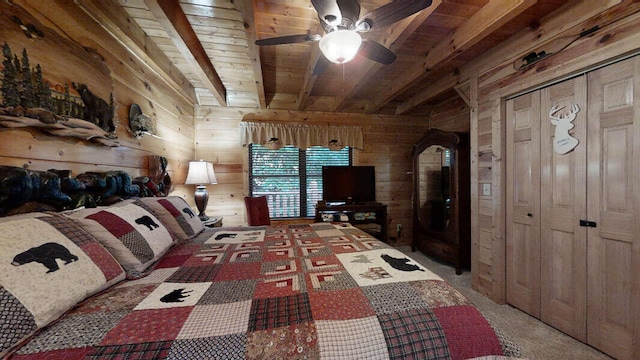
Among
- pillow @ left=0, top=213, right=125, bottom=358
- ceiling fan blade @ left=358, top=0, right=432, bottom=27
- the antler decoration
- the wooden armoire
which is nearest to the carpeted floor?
the wooden armoire

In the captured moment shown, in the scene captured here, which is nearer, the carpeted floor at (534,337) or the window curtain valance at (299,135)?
the carpeted floor at (534,337)

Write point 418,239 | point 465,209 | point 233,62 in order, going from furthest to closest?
point 418,239
point 465,209
point 233,62

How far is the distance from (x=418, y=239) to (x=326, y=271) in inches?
118

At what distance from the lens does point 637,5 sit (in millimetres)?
1349

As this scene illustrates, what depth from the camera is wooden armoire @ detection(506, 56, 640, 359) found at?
146 cm

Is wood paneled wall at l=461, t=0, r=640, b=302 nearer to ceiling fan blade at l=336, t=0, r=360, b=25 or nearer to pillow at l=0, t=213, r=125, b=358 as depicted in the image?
ceiling fan blade at l=336, t=0, r=360, b=25

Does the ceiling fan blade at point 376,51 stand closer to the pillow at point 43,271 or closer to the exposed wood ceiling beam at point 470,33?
the exposed wood ceiling beam at point 470,33

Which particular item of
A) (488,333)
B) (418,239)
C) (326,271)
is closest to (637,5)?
(488,333)

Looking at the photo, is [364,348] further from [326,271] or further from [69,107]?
[69,107]

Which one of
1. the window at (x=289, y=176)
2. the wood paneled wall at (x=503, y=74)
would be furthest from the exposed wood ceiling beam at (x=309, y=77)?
the wood paneled wall at (x=503, y=74)

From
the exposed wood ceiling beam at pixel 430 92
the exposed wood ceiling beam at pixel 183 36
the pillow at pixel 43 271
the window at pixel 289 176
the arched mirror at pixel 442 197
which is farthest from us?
the window at pixel 289 176

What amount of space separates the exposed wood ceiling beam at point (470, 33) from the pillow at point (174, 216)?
266cm

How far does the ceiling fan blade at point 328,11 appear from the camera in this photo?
4.31ft

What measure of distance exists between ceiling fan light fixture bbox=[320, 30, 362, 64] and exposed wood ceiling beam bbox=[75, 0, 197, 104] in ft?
5.29
